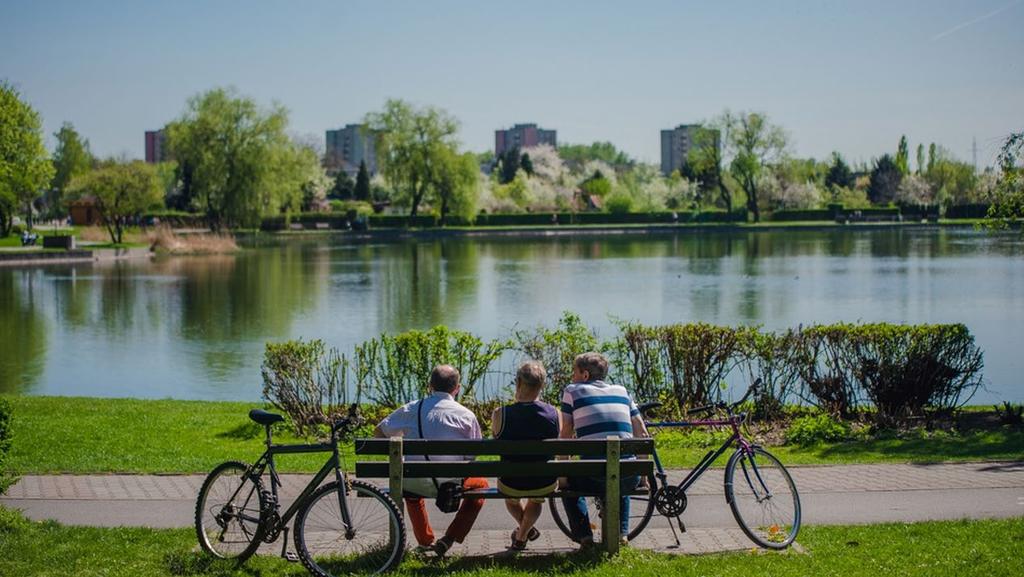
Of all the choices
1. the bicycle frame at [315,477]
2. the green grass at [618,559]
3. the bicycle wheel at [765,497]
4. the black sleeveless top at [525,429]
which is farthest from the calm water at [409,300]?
the black sleeveless top at [525,429]

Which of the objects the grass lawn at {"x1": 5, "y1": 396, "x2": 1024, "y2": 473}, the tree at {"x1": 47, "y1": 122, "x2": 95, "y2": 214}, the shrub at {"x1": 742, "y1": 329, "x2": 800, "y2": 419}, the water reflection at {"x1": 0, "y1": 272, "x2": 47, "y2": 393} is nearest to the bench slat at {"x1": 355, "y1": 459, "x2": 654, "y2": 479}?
the grass lawn at {"x1": 5, "y1": 396, "x2": 1024, "y2": 473}

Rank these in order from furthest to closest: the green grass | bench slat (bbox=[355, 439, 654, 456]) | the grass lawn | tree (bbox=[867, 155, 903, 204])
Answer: tree (bbox=[867, 155, 903, 204])
the grass lawn
bench slat (bbox=[355, 439, 654, 456])
the green grass

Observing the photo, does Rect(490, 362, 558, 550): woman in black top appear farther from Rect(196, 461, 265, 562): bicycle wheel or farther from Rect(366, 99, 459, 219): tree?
Rect(366, 99, 459, 219): tree

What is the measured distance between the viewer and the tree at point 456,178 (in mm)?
90375

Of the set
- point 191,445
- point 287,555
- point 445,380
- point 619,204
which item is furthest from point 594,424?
point 619,204

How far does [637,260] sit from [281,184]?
30.9 meters

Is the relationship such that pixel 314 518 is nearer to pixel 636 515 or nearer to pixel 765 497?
pixel 636 515

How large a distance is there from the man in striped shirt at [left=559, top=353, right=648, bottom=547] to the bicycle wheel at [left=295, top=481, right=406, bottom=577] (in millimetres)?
1224

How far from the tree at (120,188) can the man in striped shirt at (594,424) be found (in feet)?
198

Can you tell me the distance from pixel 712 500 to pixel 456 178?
271ft

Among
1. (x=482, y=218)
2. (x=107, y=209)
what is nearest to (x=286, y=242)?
(x=107, y=209)

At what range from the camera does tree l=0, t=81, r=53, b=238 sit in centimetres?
5647

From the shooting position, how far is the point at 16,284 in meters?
43.1

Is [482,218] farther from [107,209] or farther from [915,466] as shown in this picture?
[915,466]
